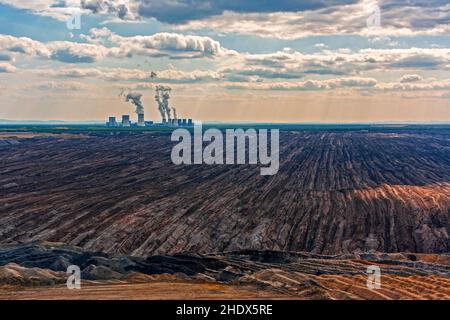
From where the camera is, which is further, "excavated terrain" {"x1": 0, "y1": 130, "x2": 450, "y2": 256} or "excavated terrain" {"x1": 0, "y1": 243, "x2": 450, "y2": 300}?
"excavated terrain" {"x1": 0, "y1": 130, "x2": 450, "y2": 256}

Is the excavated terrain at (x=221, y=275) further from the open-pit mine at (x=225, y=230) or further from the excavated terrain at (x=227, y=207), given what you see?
the excavated terrain at (x=227, y=207)

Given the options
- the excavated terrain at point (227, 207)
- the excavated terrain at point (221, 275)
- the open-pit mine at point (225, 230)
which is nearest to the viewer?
the excavated terrain at point (221, 275)

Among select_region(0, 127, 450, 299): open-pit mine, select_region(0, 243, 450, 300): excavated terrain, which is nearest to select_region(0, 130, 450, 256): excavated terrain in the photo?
select_region(0, 127, 450, 299): open-pit mine

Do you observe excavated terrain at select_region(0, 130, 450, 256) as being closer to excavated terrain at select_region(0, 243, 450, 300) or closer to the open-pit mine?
the open-pit mine

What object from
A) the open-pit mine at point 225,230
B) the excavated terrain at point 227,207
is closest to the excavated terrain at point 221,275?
the open-pit mine at point 225,230

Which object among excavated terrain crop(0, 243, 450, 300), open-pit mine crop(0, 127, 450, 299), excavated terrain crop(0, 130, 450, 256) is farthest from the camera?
excavated terrain crop(0, 130, 450, 256)

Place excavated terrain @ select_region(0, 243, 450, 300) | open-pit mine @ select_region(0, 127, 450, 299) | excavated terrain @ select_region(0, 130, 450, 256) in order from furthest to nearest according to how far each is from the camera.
Result: excavated terrain @ select_region(0, 130, 450, 256)
open-pit mine @ select_region(0, 127, 450, 299)
excavated terrain @ select_region(0, 243, 450, 300)

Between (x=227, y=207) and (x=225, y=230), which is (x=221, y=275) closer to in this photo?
(x=225, y=230)

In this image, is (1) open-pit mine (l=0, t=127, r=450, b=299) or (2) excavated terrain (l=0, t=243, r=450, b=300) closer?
(2) excavated terrain (l=0, t=243, r=450, b=300)
